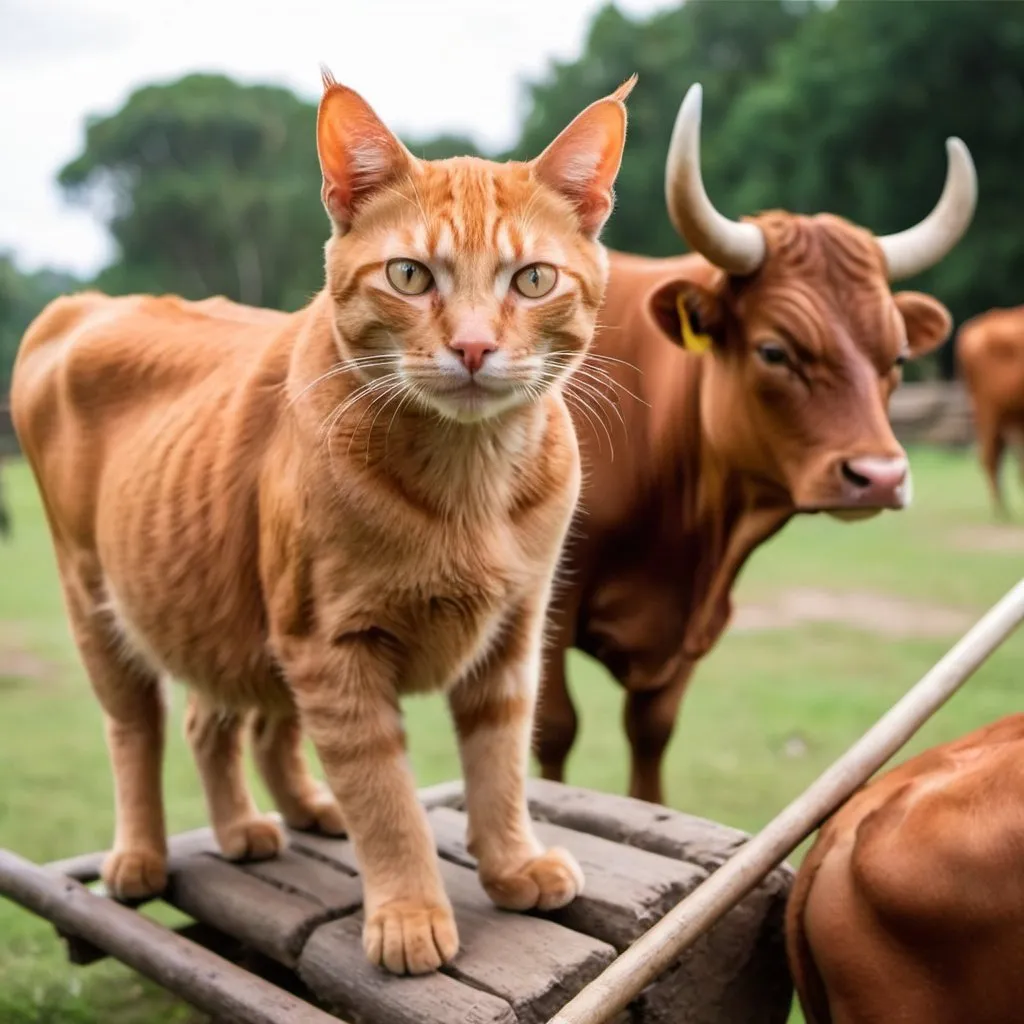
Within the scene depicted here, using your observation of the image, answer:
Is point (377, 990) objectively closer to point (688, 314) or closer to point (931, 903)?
point (931, 903)

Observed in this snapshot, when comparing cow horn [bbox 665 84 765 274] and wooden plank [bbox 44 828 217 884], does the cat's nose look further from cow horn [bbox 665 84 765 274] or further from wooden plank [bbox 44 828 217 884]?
wooden plank [bbox 44 828 217 884]

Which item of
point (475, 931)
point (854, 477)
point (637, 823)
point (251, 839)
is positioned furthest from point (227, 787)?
point (854, 477)

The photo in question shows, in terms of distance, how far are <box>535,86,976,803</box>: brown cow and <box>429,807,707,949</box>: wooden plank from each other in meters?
0.38

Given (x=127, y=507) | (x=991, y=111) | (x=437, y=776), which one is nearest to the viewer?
(x=127, y=507)

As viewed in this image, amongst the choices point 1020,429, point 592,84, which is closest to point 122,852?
point 1020,429

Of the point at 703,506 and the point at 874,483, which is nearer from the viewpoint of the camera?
the point at 874,483

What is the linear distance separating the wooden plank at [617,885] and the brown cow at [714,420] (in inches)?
14.9

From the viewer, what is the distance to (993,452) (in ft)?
22.2

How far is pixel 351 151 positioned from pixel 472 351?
0.29 meters

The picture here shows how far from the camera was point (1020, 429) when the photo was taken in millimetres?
6758

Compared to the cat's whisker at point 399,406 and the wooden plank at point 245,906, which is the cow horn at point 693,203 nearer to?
the cat's whisker at point 399,406

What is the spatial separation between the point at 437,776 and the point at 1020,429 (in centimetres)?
489

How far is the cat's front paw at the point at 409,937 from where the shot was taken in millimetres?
1441

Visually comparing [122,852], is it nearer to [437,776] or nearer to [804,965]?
[804,965]
